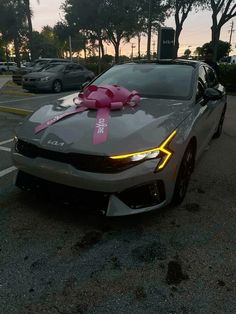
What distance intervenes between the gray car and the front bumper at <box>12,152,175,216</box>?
11.9 meters

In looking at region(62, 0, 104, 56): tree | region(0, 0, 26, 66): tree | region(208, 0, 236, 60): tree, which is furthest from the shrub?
region(0, 0, 26, 66): tree

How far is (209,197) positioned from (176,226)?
0.84 metres

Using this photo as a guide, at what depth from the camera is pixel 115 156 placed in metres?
2.71

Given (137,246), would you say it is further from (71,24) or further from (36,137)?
(71,24)

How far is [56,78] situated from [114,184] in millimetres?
12960

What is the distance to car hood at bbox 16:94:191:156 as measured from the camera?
2.79 meters

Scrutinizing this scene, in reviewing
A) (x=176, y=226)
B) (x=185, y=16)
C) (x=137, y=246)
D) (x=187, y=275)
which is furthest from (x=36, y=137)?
(x=185, y=16)

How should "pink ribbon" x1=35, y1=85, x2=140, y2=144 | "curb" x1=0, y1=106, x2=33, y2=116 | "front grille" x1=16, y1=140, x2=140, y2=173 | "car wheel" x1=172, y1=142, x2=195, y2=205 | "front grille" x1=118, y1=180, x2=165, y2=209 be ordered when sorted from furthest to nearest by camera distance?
"curb" x1=0, y1=106, x2=33, y2=116 < "car wheel" x1=172, y1=142, x2=195, y2=205 < "pink ribbon" x1=35, y1=85, x2=140, y2=144 < "front grille" x1=118, y1=180, x2=165, y2=209 < "front grille" x1=16, y1=140, x2=140, y2=173

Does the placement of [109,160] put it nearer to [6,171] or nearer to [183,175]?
[183,175]

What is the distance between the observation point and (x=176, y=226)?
10.3 feet

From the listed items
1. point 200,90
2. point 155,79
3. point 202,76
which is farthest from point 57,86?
point 200,90

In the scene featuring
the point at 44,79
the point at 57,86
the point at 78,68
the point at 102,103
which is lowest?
the point at 57,86

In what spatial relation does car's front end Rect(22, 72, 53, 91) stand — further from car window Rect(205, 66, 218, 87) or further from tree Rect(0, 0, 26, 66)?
tree Rect(0, 0, 26, 66)

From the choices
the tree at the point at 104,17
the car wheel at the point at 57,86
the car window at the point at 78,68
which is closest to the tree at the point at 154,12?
the tree at the point at 104,17
